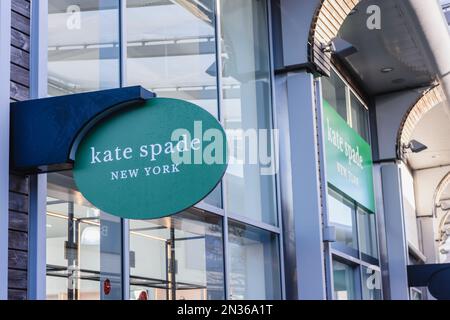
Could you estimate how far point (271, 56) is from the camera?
8078 mm

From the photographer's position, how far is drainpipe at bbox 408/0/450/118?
8.88 meters

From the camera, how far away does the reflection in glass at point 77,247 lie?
4.22 metres

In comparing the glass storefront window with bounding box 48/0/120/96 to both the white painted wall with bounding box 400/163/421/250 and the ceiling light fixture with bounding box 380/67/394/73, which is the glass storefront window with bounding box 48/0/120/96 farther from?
the white painted wall with bounding box 400/163/421/250

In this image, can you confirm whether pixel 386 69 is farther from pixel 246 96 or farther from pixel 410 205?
pixel 410 205

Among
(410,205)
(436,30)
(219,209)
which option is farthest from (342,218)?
(410,205)

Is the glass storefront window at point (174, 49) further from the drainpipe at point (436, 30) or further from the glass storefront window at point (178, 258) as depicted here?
the drainpipe at point (436, 30)

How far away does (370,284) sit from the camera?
11.2 m

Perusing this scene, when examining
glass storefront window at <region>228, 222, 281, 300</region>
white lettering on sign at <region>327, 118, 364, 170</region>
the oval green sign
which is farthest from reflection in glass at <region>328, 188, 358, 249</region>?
the oval green sign

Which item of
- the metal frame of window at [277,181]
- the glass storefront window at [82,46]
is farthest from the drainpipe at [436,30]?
the glass storefront window at [82,46]

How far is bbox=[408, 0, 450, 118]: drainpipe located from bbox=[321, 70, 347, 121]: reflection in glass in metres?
1.31

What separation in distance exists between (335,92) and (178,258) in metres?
5.58

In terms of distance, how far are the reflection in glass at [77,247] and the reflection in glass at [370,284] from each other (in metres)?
6.59

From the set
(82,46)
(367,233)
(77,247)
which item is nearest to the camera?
(77,247)

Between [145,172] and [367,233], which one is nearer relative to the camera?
[145,172]
